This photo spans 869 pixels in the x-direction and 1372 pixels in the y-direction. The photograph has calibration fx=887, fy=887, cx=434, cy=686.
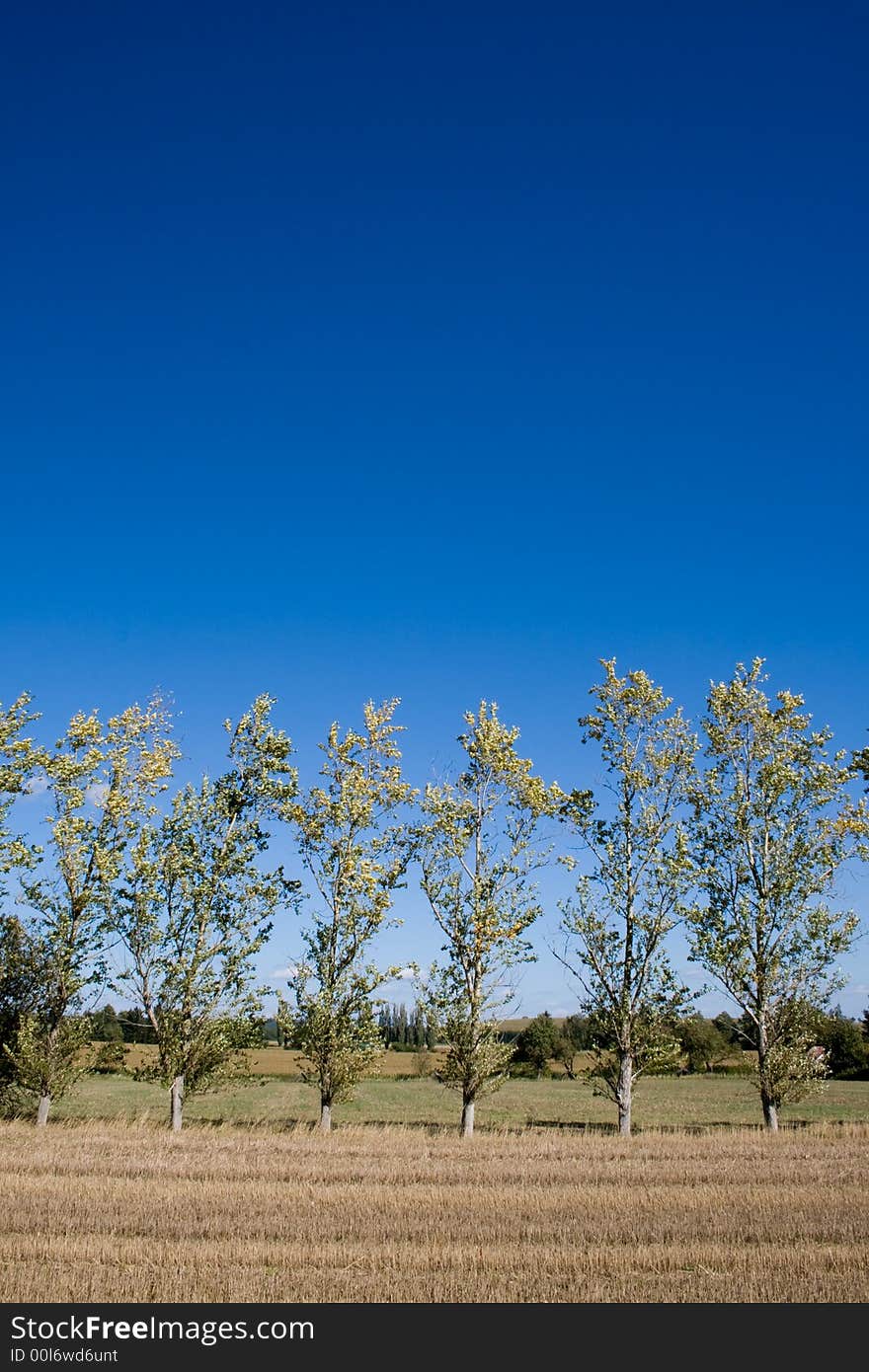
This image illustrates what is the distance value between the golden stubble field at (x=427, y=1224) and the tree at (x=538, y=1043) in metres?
57.3

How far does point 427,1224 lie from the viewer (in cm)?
1338

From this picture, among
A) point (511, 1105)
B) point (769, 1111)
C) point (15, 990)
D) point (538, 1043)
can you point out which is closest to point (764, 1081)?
point (769, 1111)

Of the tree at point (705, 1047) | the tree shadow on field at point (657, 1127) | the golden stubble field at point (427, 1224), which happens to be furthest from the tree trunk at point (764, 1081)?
the tree at point (705, 1047)

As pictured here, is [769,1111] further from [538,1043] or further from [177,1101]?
[538,1043]

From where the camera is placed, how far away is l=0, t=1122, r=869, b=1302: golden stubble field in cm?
1003

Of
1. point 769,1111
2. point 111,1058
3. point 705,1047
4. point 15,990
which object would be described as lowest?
point 705,1047

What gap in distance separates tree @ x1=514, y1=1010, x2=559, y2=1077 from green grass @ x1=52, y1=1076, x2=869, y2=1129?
231cm

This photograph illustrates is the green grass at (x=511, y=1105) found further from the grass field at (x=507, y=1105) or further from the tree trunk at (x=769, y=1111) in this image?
the tree trunk at (x=769, y=1111)

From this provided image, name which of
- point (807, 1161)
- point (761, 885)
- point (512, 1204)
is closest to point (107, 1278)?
point (512, 1204)

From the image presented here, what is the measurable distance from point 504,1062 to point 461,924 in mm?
4785

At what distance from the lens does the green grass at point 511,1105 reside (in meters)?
40.1

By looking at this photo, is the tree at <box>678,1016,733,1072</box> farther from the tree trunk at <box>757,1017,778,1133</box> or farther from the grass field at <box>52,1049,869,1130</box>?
the tree trunk at <box>757,1017,778,1133</box>

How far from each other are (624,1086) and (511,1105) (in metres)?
29.5

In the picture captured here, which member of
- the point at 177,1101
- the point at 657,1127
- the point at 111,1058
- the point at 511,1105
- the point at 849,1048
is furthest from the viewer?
the point at 849,1048
